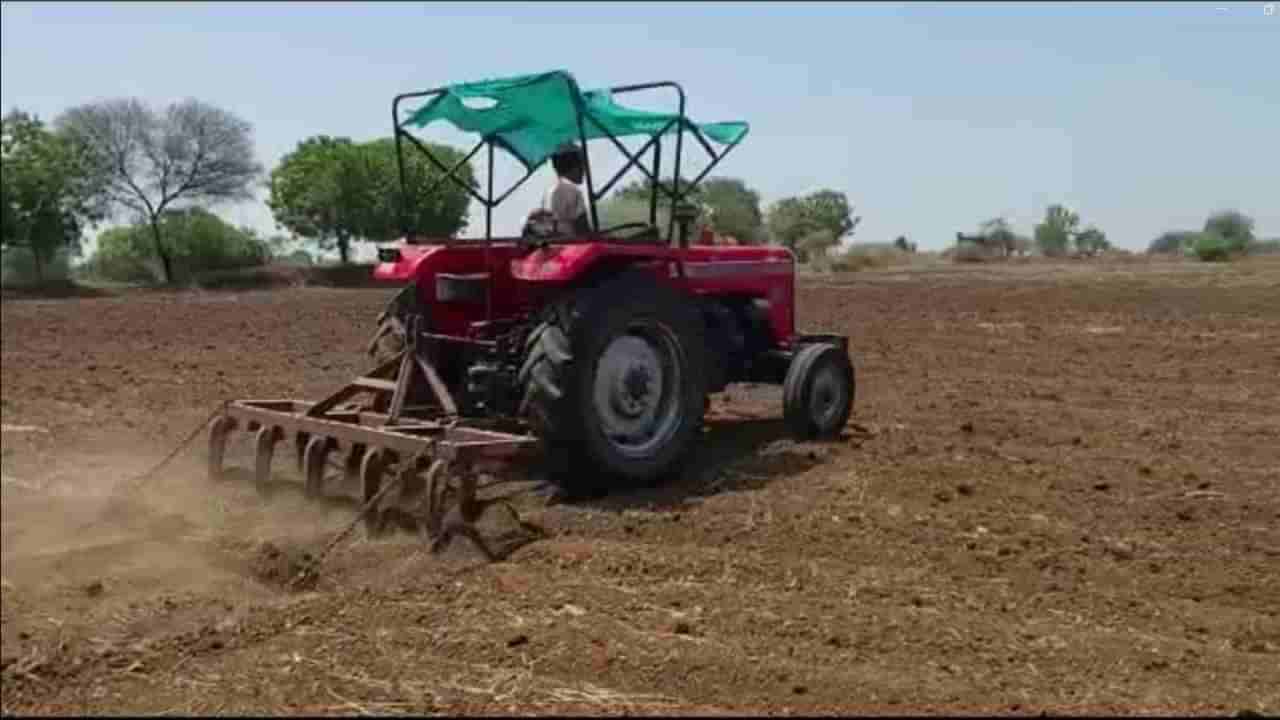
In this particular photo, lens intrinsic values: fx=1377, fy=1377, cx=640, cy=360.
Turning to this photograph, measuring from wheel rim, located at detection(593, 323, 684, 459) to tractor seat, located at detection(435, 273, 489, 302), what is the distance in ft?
2.93

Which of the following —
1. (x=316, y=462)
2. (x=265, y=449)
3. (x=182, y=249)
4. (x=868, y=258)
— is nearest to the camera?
(x=182, y=249)

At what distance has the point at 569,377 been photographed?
23.2 ft

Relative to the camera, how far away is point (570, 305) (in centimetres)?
724

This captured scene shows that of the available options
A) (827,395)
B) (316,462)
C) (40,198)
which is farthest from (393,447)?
(40,198)

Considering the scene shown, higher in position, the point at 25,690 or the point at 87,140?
the point at 87,140

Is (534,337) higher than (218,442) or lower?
higher

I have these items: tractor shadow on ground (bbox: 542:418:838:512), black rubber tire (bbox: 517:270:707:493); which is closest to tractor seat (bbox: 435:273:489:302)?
black rubber tire (bbox: 517:270:707:493)

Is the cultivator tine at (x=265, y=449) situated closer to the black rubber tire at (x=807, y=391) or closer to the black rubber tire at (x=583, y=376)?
the black rubber tire at (x=583, y=376)

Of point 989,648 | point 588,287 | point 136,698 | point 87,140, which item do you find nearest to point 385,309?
point 588,287

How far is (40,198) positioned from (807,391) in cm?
713

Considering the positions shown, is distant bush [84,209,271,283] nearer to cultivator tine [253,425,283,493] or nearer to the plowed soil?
the plowed soil

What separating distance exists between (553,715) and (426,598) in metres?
1.62

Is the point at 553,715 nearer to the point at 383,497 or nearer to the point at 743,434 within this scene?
the point at 383,497

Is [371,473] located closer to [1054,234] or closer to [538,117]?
[538,117]
